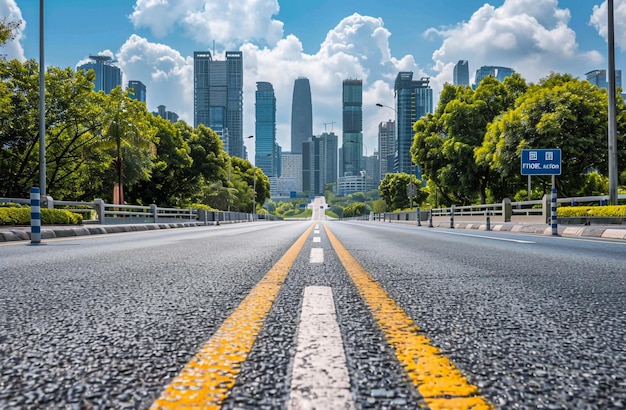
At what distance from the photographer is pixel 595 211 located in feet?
42.2

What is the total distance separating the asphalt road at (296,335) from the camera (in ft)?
3.36

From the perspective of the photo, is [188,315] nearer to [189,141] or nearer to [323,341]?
[323,341]

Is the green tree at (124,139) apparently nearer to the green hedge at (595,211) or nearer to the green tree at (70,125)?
the green tree at (70,125)

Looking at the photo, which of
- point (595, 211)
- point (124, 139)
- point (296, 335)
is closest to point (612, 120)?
point (595, 211)

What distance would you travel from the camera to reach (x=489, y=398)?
3.25ft

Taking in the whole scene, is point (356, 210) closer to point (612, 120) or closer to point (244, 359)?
point (612, 120)

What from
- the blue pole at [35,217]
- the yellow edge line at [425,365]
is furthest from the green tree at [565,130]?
the yellow edge line at [425,365]

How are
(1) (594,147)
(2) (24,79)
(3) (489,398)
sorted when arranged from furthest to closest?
(2) (24,79) < (1) (594,147) < (3) (489,398)

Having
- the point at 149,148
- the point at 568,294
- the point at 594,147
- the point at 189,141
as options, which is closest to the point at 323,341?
the point at 568,294

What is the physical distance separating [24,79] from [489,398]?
3097cm

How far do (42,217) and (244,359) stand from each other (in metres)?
13.3

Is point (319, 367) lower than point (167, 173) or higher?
lower

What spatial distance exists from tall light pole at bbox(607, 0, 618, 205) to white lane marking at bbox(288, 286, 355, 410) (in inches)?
566

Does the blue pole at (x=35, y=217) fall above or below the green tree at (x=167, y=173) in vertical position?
below
